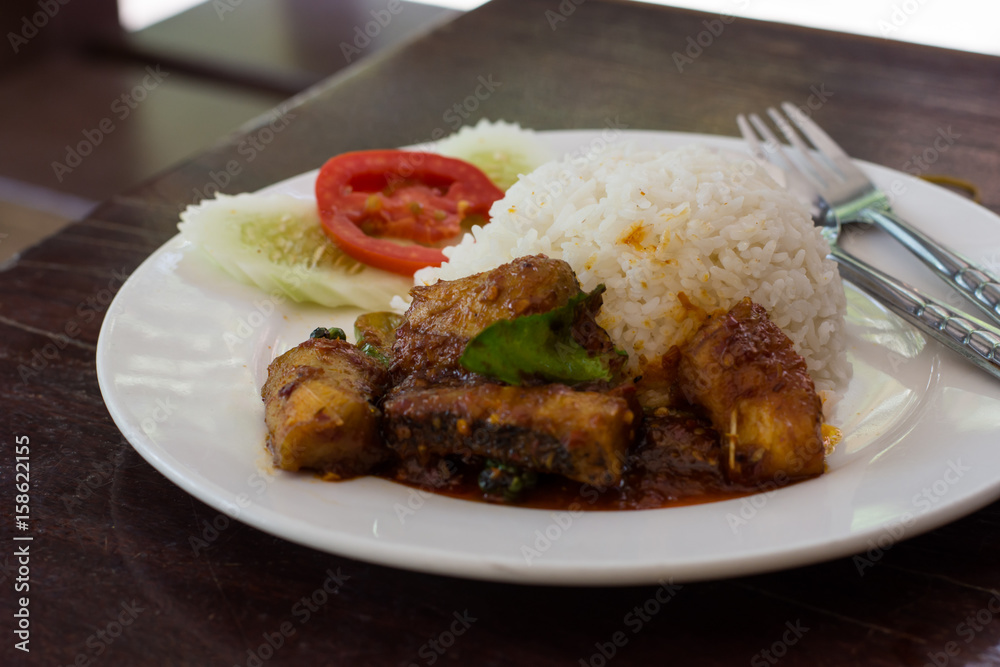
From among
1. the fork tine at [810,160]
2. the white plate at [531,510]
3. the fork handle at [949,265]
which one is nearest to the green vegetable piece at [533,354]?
the white plate at [531,510]

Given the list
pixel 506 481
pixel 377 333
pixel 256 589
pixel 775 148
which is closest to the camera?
pixel 256 589

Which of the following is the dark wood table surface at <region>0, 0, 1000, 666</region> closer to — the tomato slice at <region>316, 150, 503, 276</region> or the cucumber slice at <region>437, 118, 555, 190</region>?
the tomato slice at <region>316, 150, 503, 276</region>

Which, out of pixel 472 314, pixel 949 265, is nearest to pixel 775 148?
pixel 949 265

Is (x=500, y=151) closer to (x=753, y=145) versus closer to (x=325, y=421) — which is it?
(x=753, y=145)

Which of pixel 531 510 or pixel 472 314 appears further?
pixel 472 314

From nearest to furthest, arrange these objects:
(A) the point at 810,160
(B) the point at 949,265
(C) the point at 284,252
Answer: (B) the point at 949,265, (C) the point at 284,252, (A) the point at 810,160

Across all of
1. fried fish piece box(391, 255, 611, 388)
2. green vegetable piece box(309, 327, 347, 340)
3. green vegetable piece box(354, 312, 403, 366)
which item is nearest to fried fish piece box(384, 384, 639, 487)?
fried fish piece box(391, 255, 611, 388)

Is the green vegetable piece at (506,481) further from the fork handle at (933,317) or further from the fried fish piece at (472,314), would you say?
the fork handle at (933,317)
